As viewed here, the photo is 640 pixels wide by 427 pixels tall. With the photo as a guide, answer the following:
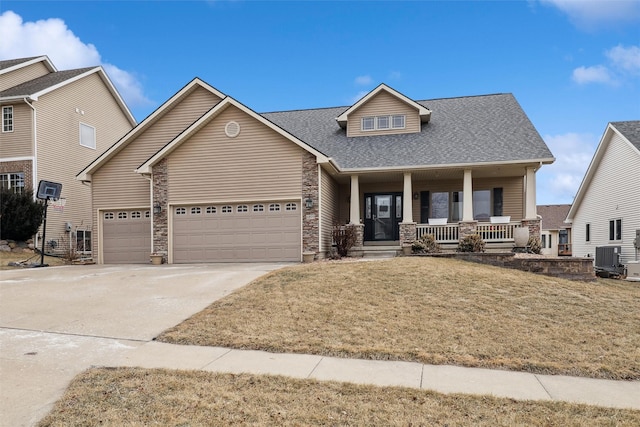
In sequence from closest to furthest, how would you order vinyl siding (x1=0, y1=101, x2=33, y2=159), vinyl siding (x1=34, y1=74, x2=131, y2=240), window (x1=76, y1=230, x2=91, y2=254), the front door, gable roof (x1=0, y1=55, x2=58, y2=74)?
the front door, vinyl siding (x1=0, y1=101, x2=33, y2=159), vinyl siding (x1=34, y1=74, x2=131, y2=240), gable roof (x1=0, y1=55, x2=58, y2=74), window (x1=76, y1=230, x2=91, y2=254)

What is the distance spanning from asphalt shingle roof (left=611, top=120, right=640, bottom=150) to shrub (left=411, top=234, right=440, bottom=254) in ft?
38.0

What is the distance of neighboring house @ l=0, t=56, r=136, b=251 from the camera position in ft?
63.4

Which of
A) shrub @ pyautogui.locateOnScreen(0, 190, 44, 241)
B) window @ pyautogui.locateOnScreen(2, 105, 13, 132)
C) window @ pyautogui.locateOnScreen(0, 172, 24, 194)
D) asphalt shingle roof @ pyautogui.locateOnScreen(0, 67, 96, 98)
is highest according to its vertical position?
asphalt shingle roof @ pyautogui.locateOnScreen(0, 67, 96, 98)

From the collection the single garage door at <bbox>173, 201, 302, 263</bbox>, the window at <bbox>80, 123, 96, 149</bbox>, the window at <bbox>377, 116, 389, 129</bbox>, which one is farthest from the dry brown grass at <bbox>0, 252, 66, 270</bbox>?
the window at <bbox>377, 116, 389, 129</bbox>

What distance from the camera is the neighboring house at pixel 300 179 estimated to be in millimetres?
14555

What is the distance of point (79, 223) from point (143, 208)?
754 centimetres

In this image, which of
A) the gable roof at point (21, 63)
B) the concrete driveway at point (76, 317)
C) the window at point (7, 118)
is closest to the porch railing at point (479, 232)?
the concrete driveway at point (76, 317)

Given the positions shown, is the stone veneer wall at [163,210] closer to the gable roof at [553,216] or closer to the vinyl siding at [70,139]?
the vinyl siding at [70,139]

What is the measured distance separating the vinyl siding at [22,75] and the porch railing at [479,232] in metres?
22.6

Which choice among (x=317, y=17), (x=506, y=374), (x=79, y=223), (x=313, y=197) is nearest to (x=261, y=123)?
(x=313, y=197)

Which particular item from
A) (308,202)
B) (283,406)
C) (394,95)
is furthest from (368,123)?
(283,406)

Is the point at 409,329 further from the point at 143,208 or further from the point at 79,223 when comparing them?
the point at 79,223

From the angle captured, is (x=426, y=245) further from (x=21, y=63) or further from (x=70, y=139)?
(x=21, y=63)

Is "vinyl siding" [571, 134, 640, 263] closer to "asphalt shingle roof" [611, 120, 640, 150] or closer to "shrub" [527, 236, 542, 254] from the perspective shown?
"asphalt shingle roof" [611, 120, 640, 150]
